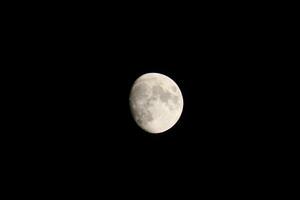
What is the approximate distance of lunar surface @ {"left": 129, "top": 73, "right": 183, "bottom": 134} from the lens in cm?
397

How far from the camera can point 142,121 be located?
403cm

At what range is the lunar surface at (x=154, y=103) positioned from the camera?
3967 mm

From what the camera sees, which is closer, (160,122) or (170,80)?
(160,122)

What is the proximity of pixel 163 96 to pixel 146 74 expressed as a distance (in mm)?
435

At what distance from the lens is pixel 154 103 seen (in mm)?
3957

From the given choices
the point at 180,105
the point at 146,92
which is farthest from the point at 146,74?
the point at 180,105

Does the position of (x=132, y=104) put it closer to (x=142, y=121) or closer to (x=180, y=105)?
(x=142, y=121)

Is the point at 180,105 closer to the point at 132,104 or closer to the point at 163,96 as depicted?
the point at 163,96

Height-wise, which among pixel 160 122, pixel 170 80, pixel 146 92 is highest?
pixel 170 80

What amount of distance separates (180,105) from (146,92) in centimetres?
51

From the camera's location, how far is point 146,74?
4230 millimetres

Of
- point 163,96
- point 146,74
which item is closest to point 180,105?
point 163,96

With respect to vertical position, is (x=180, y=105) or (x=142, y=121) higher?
(x=180, y=105)

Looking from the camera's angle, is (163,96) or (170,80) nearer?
(163,96)
